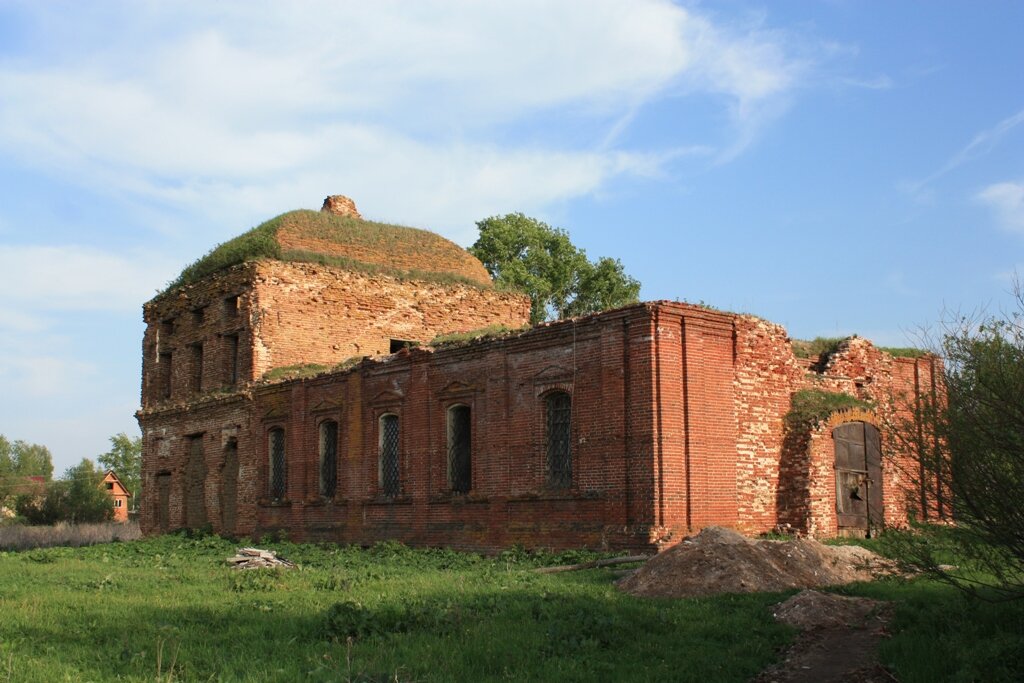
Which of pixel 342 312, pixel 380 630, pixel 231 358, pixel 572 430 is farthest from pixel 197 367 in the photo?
pixel 380 630

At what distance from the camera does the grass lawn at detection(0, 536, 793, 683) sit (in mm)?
9266

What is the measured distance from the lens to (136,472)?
88688mm

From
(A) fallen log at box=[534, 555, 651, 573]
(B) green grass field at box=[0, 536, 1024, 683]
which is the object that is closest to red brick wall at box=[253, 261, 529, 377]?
(B) green grass field at box=[0, 536, 1024, 683]

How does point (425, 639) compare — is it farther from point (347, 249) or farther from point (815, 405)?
point (347, 249)

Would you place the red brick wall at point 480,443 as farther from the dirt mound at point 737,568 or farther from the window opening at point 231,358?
the dirt mound at point 737,568

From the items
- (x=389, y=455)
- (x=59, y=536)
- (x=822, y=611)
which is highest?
(x=389, y=455)

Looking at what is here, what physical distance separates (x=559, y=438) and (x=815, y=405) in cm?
503

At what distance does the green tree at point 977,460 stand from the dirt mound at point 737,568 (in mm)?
3034

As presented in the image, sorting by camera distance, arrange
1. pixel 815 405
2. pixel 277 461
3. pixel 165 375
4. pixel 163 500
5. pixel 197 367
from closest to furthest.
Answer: pixel 815 405 → pixel 277 461 → pixel 197 367 → pixel 163 500 → pixel 165 375

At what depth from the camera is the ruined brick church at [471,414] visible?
57.4 ft

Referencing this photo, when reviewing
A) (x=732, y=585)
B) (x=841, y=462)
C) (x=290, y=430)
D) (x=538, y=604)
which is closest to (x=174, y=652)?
(x=538, y=604)

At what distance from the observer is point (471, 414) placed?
21.1 meters

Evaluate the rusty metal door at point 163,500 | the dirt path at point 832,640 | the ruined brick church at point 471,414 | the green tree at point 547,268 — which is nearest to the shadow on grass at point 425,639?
the dirt path at point 832,640

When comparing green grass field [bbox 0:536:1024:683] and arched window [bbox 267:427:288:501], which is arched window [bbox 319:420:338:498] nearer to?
arched window [bbox 267:427:288:501]
